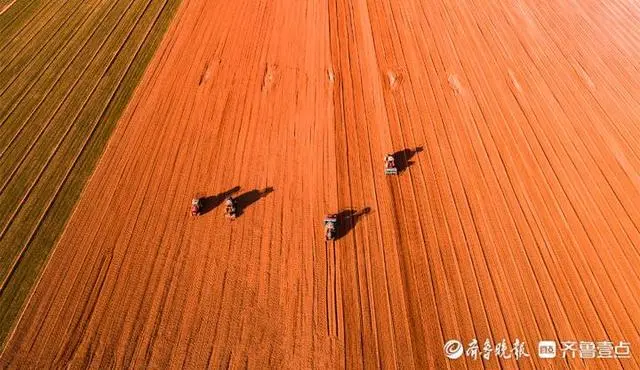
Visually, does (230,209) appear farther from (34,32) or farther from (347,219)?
(34,32)

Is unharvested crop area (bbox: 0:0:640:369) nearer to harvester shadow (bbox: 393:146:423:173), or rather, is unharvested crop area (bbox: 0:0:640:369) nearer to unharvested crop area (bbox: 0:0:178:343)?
harvester shadow (bbox: 393:146:423:173)

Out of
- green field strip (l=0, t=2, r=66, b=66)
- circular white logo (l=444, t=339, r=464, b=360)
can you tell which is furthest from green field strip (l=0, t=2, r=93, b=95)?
circular white logo (l=444, t=339, r=464, b=360)

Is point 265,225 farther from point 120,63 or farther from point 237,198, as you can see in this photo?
point 120,63

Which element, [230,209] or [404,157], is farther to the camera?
[404,157]

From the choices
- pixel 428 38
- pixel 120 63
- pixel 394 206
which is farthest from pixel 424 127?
pixel 120 63

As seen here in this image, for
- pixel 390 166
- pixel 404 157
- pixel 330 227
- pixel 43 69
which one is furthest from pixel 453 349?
pixel 43 69
